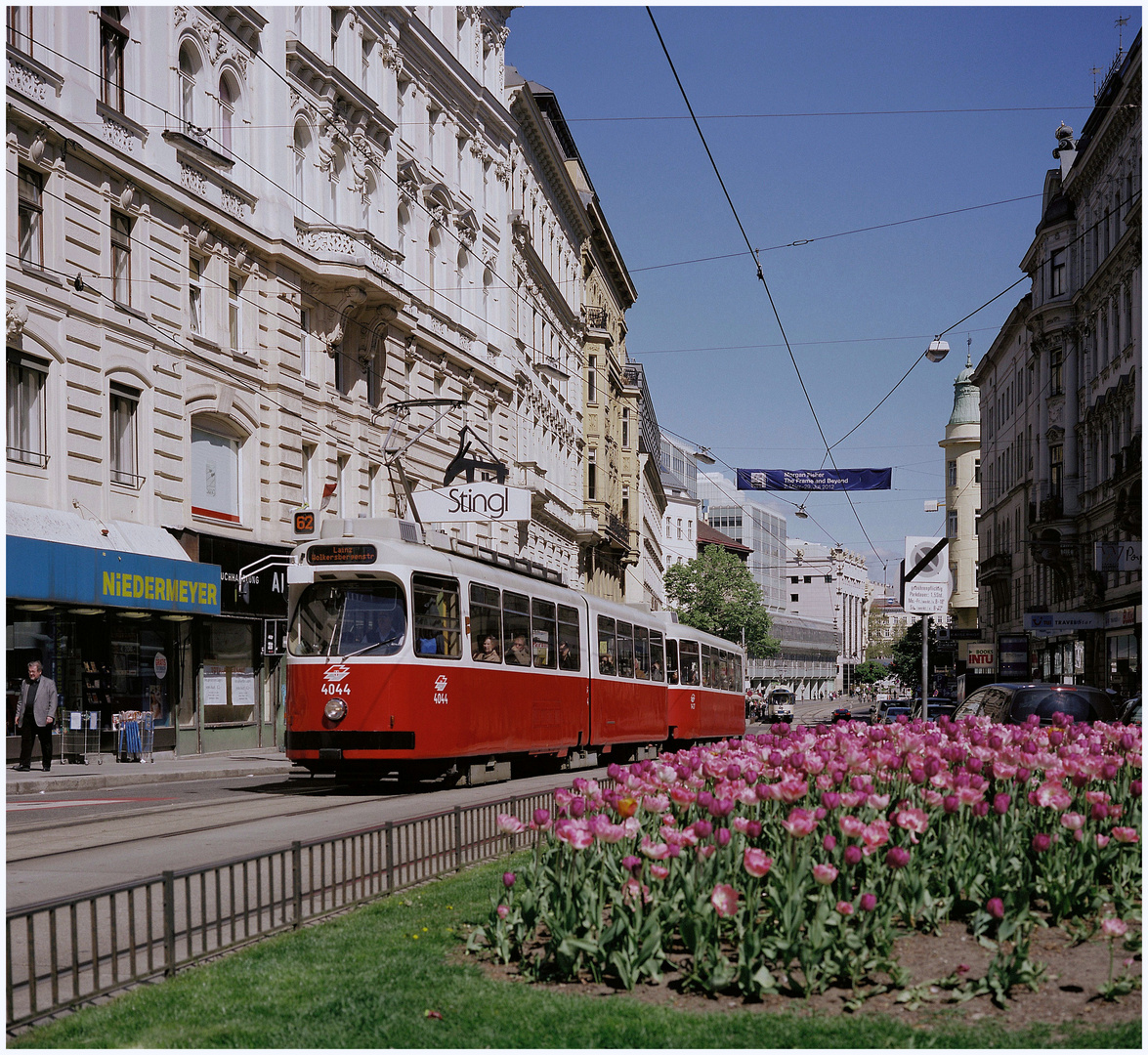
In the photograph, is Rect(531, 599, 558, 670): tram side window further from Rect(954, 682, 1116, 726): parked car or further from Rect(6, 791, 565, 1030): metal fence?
Rect(6, 791, 565, 1030): metal fence

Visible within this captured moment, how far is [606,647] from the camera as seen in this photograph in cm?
2461

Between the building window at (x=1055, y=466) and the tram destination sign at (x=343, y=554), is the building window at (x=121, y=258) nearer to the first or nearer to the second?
the tram destination sign at (x=343, y=554)

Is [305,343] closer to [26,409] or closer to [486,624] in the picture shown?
[26,409]

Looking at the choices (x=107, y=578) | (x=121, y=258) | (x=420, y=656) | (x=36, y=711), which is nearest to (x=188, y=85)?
(x=121, y=258)

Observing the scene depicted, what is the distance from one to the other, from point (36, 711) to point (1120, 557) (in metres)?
28.8

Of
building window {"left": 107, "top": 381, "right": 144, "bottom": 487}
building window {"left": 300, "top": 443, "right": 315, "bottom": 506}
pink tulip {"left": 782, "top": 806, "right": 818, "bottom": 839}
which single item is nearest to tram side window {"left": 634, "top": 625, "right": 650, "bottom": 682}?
building window {"left": 300, "top": 443, "right": 315, "bottom": 506}

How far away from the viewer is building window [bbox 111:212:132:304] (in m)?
25.0

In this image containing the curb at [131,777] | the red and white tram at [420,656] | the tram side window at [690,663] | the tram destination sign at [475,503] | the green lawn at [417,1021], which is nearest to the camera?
the green lawn at [417,1021]

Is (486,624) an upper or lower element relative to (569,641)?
upper

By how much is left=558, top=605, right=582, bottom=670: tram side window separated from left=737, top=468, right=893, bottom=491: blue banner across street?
12.7m

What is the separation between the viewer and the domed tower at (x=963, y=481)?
339 ft

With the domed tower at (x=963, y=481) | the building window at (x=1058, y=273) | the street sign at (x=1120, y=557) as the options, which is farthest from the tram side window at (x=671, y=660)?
the domed tower at (x=963, y=481)

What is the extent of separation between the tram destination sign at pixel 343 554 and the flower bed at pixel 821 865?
9.31 m

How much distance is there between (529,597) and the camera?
68.2ft
